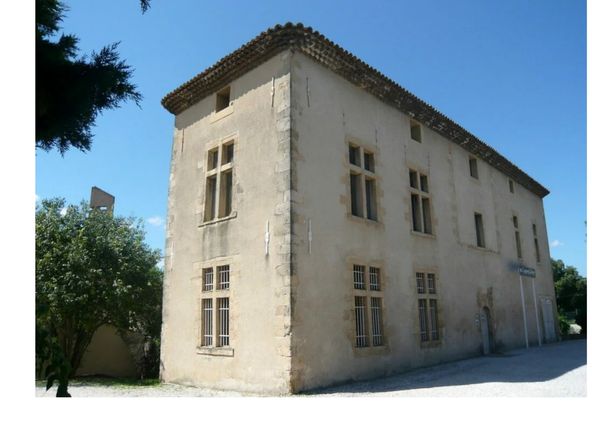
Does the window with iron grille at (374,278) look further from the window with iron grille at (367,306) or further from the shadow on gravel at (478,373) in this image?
the shadow on gravel at (478,373)

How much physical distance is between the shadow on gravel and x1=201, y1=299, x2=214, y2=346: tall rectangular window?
268 cm

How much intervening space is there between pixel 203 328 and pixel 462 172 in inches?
368

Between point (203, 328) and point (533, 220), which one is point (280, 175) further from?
point (533, 220)

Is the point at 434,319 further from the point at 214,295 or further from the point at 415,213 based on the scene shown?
the point at 214,295

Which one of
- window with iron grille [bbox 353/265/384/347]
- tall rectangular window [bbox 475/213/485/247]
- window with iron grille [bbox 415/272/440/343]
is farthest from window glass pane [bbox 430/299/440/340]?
tall rectangular window [bbox 475/213/485/247]

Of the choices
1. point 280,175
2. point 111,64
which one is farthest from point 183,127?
point 111,64

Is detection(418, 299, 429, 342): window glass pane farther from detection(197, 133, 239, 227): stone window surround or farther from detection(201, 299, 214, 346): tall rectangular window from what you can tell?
detection(197, 133, 239, 227): stone window surround

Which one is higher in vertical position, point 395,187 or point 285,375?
point 395,187

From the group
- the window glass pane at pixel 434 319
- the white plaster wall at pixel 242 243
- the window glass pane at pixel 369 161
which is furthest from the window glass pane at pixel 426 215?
the white plaster wall at pixel 242 243

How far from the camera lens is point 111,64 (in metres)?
3.84

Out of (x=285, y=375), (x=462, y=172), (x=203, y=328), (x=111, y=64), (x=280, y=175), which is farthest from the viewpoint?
(x=462, y=172)

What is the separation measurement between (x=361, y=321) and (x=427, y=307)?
2756 millimetres

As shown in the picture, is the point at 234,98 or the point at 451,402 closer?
the point at 451,402

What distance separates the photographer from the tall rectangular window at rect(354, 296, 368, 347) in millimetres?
9125
